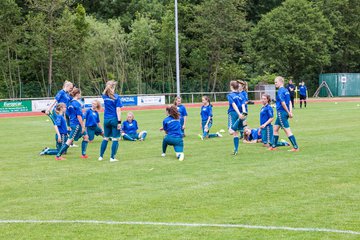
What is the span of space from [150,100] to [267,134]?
30873mm

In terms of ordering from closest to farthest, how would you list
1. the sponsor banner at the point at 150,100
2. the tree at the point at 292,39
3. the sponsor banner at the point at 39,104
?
1. the sponsor banner at the point at 39,104
2. the sponsor banner at the point at 150,100
3. the tree at the point at 292,39

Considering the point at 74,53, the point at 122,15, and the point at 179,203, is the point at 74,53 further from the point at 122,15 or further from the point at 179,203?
the point at 179,203

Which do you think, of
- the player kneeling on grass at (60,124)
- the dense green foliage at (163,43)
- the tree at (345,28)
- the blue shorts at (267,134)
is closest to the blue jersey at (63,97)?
the player kneeling on grass at (60,124)

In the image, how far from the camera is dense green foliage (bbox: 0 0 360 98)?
49.1m

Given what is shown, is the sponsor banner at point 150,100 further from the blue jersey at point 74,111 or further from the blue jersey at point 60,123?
the blue jersey at point 60,123

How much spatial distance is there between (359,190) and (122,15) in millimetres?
55742

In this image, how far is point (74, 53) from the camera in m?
49.7

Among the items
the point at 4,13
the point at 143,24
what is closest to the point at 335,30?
the point at 143,24

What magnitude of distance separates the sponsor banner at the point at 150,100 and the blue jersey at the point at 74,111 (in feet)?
102

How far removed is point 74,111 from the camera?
14.7 meters

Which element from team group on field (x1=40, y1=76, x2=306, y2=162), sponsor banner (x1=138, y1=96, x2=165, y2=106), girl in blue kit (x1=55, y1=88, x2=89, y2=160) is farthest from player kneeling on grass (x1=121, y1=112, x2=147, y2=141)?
sponsor banner (x1=138, y1=96, x2=165, y2=106)

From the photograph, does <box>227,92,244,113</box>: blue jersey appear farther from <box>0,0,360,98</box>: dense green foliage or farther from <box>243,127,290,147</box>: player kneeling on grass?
<box>0,0,360,98</box>: dense green foliage

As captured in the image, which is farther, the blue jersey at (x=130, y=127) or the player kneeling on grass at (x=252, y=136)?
the blue jersey at (x=130, y=127)

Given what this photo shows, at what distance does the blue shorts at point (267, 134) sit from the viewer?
16047 millimetres
